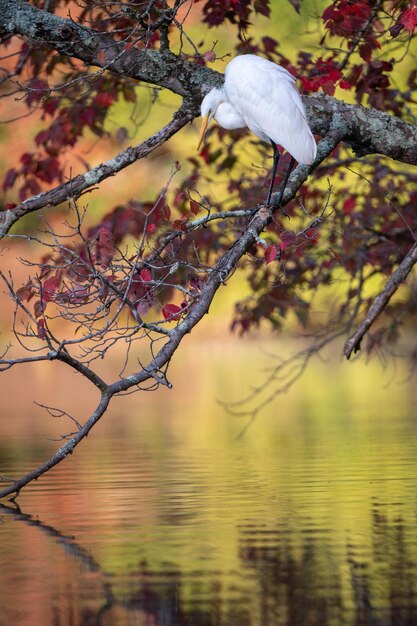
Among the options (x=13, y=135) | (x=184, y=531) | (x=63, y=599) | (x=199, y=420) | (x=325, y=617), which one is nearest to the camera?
(x=325, y=617)

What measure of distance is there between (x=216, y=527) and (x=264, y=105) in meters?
2.09

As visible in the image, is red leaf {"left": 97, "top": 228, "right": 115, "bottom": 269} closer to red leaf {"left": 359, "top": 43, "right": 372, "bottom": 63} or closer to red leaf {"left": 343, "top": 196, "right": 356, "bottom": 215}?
red leaf {"left": 359, "top": 43, "right": 372, "bottom": 63}

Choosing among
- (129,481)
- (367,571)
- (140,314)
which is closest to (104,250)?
(140,314)

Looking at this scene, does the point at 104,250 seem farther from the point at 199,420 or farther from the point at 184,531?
the point at 199,420

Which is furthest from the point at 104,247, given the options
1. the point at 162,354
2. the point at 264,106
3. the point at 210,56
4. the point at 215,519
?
the point at 215,519

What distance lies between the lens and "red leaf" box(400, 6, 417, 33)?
19.7ft

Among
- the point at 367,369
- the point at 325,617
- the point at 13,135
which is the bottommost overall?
the point at 325,617

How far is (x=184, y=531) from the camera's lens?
5.36 m

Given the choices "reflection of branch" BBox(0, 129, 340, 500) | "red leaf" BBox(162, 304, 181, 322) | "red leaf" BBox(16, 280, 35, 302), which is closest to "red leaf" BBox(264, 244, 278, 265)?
"reflection of branch" BBox(0, 129, 340, 500)

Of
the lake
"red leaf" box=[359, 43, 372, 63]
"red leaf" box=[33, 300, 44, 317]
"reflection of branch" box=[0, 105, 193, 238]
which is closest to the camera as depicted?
the lake

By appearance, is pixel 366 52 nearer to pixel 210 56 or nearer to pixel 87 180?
pixel 210 56

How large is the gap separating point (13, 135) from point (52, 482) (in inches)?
916

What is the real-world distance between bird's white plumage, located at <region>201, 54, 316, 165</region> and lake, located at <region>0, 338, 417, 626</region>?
155 centimetres

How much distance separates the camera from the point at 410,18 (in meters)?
6.02
